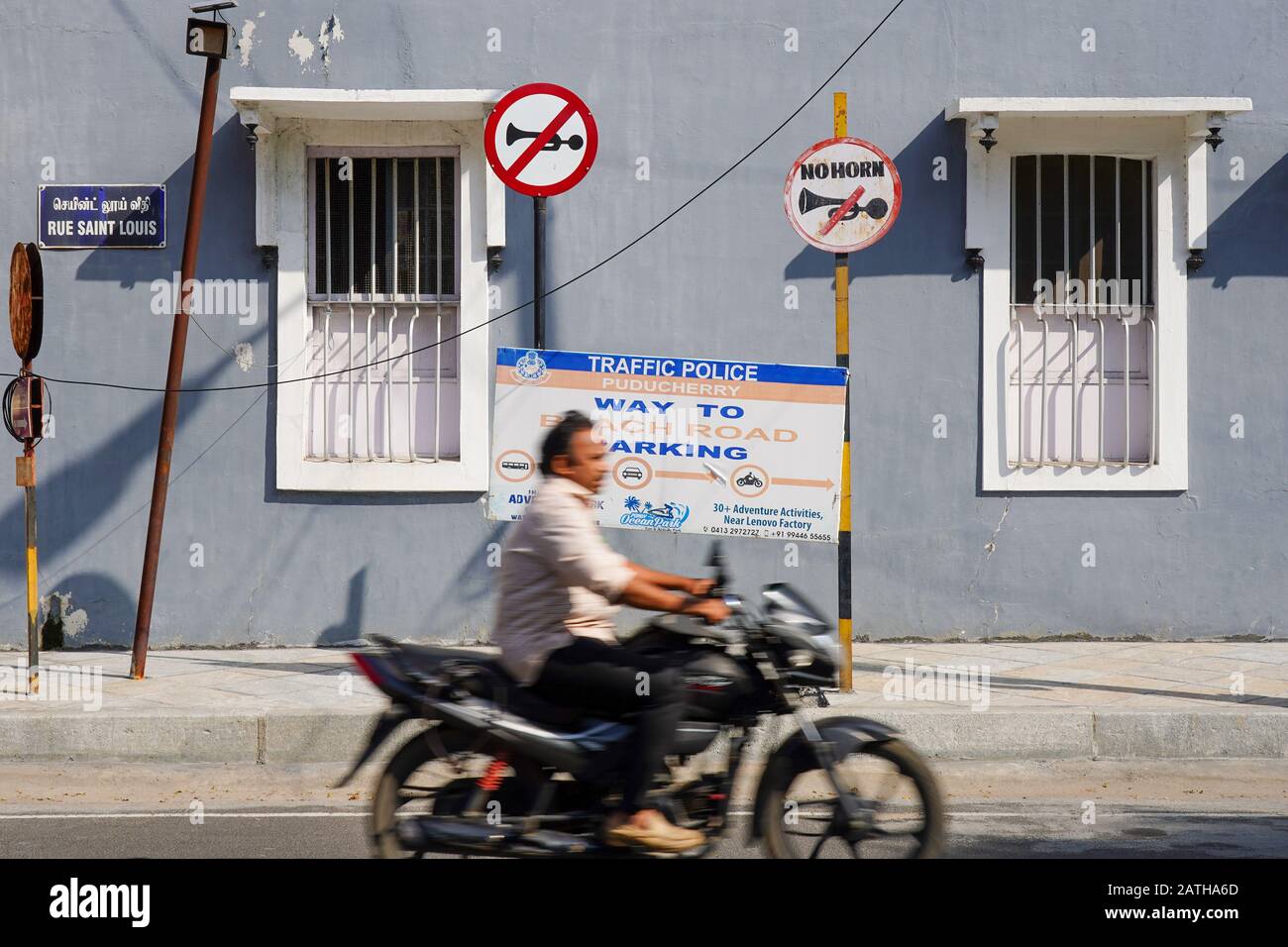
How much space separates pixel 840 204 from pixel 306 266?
157 inches

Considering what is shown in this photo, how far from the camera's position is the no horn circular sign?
7.80 metres

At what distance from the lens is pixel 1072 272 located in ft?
32.9

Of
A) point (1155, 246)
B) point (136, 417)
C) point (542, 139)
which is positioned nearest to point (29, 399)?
point (136, 417)

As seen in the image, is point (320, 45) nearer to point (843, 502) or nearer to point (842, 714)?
point (843, 502)

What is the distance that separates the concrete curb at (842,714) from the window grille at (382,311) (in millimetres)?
2921

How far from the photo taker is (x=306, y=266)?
980 cm

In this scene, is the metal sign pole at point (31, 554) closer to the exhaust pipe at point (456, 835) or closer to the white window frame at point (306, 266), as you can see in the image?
the white window frame at point (306, 266)

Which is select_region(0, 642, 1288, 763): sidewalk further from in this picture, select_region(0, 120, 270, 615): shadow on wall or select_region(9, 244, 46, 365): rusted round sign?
select_region(9, 244, 46, 365): rusted round sign

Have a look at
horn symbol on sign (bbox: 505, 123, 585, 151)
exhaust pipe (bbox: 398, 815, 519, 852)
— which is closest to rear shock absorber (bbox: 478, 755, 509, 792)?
exhaust pipe (bbox: 398, 815, 519, 852)
